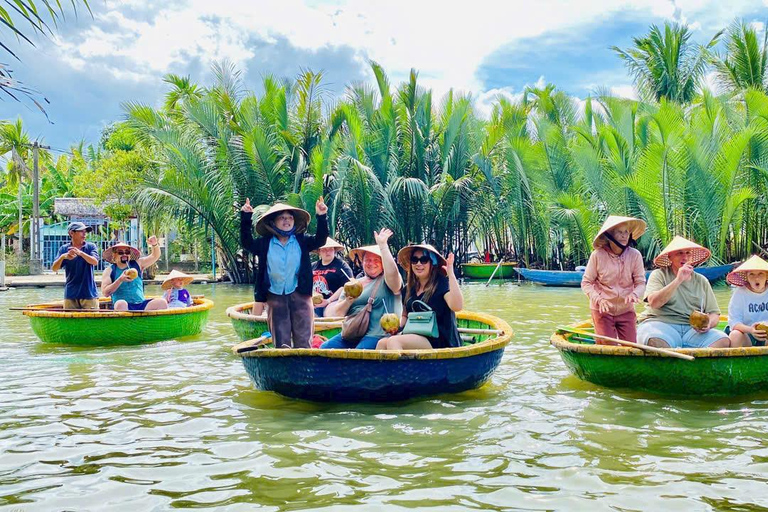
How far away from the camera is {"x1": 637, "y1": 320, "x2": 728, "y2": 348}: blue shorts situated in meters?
6.25

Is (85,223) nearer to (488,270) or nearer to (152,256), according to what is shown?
(488,270)

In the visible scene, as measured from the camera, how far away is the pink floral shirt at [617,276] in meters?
6.41

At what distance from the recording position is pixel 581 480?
13.5 feet

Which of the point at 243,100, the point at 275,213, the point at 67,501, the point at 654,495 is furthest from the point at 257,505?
the point at 243,100

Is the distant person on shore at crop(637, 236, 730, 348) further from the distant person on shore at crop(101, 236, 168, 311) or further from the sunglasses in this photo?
the distant person on shore at crop(101, 236, 168, 311)

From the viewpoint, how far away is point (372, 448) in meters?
4.76

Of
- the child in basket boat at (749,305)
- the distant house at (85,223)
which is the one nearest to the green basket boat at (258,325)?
the child in basket boat at (749,305)

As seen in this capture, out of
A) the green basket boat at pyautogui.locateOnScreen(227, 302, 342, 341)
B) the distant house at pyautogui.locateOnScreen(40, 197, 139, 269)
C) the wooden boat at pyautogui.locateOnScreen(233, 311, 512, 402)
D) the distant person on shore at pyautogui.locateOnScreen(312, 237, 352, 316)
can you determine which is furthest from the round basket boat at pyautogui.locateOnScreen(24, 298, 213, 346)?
the distant house at pyautogui.locateOnScreen(40, 197, 139, 269)

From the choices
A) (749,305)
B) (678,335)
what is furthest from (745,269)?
(678,335)

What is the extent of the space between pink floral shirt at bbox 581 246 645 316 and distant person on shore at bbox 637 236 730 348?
13 centimetres

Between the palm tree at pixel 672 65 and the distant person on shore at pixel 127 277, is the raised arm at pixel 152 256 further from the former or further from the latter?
the palm tree at pixel 672 65

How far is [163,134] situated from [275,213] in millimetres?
16353

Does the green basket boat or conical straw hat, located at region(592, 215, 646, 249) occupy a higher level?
conical straw hat, located at region(592, 215, 646, 249)

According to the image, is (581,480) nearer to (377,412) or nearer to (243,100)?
(377,412)
